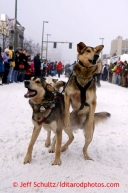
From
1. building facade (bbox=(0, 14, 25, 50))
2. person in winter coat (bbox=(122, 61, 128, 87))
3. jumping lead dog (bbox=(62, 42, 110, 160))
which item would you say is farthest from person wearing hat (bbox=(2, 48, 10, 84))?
building facade (bbox=(0, 14, 25, 50))

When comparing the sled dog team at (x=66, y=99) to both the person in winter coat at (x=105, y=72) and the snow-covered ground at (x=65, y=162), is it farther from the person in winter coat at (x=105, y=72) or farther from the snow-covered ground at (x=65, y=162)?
the person in winter coat at (x=105, y=72)

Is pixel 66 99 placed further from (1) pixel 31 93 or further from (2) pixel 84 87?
(1) pixel 31 93

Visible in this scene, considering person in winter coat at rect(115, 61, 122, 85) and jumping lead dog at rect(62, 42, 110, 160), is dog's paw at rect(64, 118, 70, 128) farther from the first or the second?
person in winter coat at rect(115, 61, 122, 85)

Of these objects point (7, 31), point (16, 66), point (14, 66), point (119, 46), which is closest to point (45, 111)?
point (14, 66)

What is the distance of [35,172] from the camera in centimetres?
334

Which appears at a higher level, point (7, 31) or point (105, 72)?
point (7, 31)

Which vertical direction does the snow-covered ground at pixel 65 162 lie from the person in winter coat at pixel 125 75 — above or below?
below

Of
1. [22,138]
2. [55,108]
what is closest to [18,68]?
[22,138]

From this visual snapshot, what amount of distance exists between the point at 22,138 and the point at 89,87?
1900 mm

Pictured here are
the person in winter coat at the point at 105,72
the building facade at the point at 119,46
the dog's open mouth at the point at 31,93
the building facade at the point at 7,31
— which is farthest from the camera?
the building facade at the point at 119,46

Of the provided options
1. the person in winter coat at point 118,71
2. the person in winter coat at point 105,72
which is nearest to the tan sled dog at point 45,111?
the person in winter coat at point 118,71

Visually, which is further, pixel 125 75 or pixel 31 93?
pixel 125 75

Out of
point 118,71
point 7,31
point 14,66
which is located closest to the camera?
point 14,66

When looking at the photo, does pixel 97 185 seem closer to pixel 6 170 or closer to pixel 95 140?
pixel 6 170
